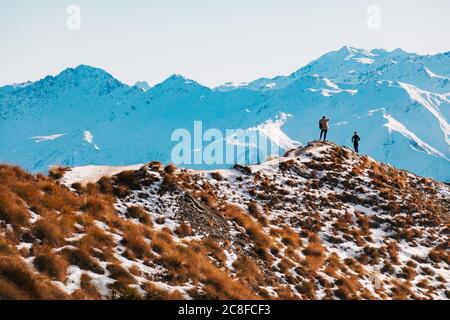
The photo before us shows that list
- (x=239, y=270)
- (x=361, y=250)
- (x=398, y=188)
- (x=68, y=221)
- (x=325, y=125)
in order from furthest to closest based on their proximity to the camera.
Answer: (x=325, y=125) → (x=398, y=188) → (x=361, y=250) → (x=239, y=270) → (x=68, y=221)

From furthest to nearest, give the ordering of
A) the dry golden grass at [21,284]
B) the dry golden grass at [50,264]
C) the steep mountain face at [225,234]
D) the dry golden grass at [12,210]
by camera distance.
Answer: the dry golden grass at [12,210], the steep mountain face at [225,234], the dry golden grass at [50,264], the dry golden grass at [21,284]

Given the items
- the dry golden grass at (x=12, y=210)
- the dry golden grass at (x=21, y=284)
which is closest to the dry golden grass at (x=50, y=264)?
the dry golden grass at (x=21, y=284)

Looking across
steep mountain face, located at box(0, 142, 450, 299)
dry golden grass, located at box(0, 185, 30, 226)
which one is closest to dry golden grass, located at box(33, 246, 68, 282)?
steep mountain face, located at box(0, 142, 450, 299)

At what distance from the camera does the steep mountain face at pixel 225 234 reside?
67.7ft

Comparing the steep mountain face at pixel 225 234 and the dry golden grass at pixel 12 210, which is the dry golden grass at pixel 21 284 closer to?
the steep mountain face at pixel 225 234

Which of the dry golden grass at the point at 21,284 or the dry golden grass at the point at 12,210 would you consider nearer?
the dry golden grass at the point at 21,284

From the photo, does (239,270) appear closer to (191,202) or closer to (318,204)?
(191,202)

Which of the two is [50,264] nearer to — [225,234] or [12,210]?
[12,210]

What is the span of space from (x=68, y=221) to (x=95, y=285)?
4114 millimetres

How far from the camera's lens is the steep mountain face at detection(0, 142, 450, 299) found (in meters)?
20.6

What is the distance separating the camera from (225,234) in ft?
91.7

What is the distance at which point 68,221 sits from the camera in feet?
74.9

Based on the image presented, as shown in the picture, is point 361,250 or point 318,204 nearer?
point 361,250
